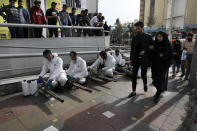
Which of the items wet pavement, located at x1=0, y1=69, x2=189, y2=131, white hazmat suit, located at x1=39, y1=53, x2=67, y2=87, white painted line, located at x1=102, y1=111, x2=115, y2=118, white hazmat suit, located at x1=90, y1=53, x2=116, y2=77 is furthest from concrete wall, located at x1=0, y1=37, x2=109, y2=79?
white painted line, located at x1=102, y1=111, x2=115, y2=118

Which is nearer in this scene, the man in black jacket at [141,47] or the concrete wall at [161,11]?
the man in black jacket at [141,47]

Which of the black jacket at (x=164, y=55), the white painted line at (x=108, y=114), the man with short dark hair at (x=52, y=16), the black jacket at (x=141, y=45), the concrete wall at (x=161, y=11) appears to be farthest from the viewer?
the concrete wall at (x=161, y=11)

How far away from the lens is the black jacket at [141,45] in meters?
3.72

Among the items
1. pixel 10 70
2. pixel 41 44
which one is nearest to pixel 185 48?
pixel 41 44

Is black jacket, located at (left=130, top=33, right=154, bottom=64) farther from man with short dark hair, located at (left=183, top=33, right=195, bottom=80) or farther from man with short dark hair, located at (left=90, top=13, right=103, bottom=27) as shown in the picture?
man with short dark hair, located at (left=90, top=13, right=103, bottom=27)

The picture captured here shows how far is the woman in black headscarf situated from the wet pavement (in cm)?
55

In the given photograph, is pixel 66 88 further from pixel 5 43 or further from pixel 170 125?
pixel 170 125

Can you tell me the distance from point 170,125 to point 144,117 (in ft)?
1.66

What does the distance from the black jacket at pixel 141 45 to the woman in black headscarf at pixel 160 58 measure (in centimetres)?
18

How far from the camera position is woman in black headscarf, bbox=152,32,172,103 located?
362cm

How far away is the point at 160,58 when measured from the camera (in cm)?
372

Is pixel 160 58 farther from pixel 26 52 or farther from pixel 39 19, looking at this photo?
pixel 39 19

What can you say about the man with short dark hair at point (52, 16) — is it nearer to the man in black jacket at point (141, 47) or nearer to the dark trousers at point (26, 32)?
the dark trousers at point (26, 32)

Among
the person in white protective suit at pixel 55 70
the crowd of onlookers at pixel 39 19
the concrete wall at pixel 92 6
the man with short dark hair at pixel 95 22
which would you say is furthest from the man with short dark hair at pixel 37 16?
the concrete wall at pixel 92 6
